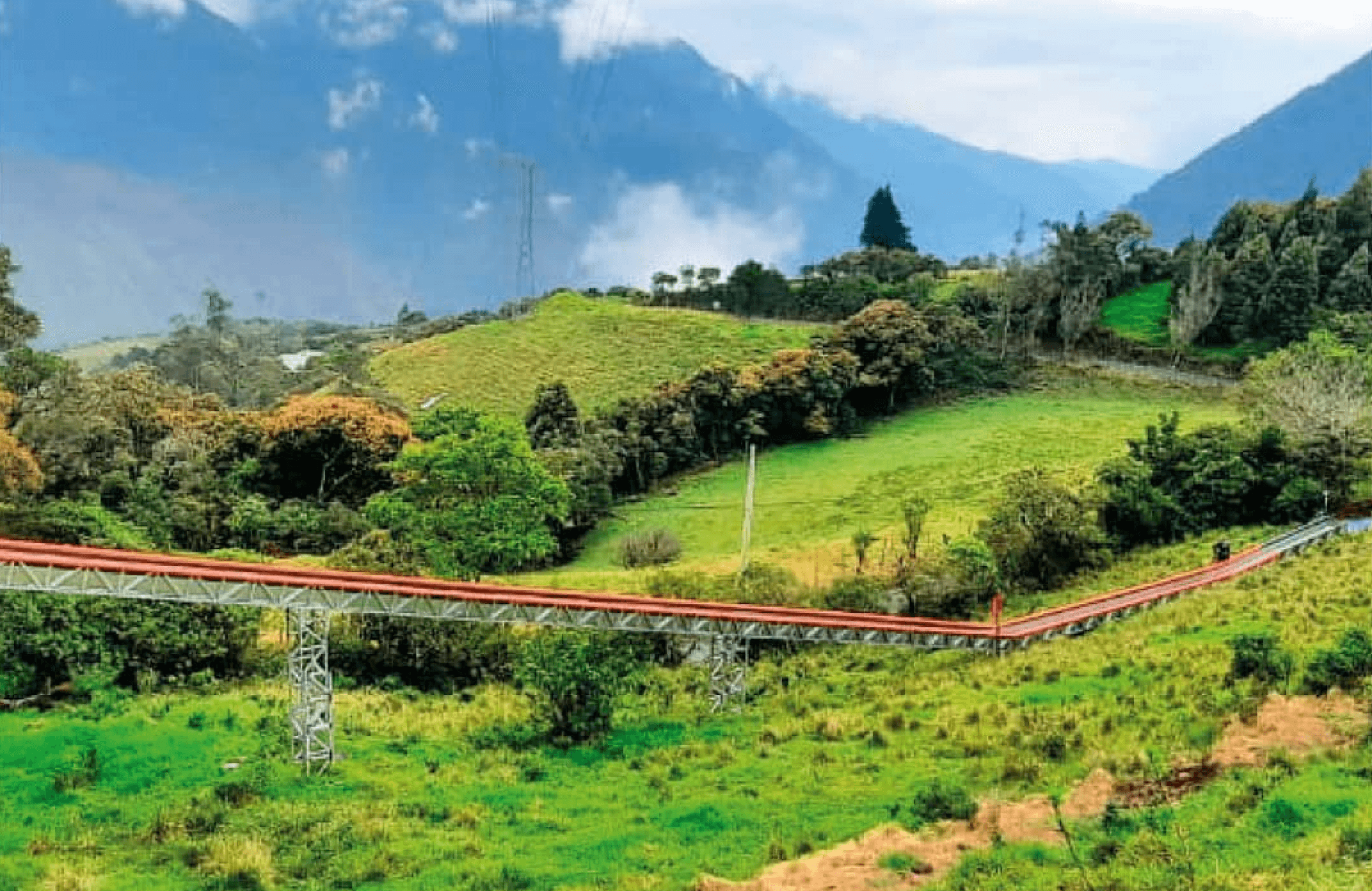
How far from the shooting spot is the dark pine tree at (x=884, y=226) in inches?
5910

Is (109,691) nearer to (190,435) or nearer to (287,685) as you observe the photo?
(287,685)

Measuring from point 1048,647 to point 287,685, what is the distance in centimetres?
2370

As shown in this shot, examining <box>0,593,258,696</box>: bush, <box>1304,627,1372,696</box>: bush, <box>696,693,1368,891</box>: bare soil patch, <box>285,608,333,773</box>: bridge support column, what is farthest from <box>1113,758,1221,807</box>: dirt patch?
<box>0,593,258,696</box>: bush

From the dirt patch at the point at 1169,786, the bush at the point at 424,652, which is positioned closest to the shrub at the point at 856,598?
the bush at the point at 424,652

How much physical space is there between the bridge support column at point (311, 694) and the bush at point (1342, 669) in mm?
21520

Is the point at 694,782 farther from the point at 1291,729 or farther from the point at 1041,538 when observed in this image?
the point at 1041,538

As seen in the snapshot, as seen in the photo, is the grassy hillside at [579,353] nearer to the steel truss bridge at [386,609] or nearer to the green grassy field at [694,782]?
the steel truss bridge at [386,609]

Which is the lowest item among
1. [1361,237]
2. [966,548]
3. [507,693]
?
[507,693]

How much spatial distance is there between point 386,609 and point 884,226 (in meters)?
129

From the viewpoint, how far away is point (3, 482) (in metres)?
55.2

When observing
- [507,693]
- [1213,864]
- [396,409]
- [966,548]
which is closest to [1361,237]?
[966,548]

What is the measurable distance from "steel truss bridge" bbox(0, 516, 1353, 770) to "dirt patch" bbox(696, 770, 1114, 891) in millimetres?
12815

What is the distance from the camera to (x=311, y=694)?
28250 millimetres

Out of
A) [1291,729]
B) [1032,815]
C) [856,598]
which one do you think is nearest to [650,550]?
[856,598]
